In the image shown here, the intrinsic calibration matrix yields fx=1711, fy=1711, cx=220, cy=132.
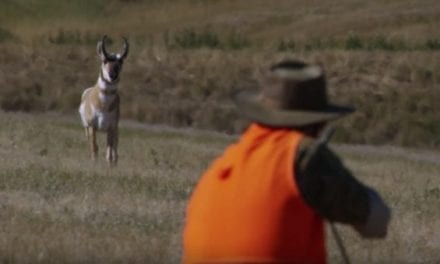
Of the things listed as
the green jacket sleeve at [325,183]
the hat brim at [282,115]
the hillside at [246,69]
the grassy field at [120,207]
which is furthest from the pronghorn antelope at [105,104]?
the green jacket sleeve at [325,183]

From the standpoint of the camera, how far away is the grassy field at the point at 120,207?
11438 millimetres

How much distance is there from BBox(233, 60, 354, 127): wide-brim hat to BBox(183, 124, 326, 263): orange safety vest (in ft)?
0.21

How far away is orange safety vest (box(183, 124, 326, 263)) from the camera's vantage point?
6.57 metres

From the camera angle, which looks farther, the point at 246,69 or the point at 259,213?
the point at 246,69

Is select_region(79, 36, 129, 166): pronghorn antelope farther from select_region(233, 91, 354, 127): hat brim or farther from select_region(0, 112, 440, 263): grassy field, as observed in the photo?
select_region(233, 91, 354, 127): hat brim

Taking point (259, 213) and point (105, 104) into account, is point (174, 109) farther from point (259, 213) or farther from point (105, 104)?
point (259, 213)

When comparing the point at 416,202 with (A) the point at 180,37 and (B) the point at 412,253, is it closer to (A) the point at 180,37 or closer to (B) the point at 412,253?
(B) the point at 412,253

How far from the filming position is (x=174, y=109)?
1431 inches

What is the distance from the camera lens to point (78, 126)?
1282 inches

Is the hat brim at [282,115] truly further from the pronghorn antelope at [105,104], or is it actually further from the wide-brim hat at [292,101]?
the pronghorn antelope at [105,104]

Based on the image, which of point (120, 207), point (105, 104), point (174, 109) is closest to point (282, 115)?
point (120, 207)

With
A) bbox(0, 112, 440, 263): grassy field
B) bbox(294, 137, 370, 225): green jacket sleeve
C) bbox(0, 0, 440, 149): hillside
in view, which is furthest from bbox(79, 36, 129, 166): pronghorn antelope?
bbox(294, 137, 370, 225): green jacket sleeve

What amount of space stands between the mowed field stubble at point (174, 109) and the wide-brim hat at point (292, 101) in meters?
4.42

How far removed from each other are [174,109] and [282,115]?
2966 centimetres
